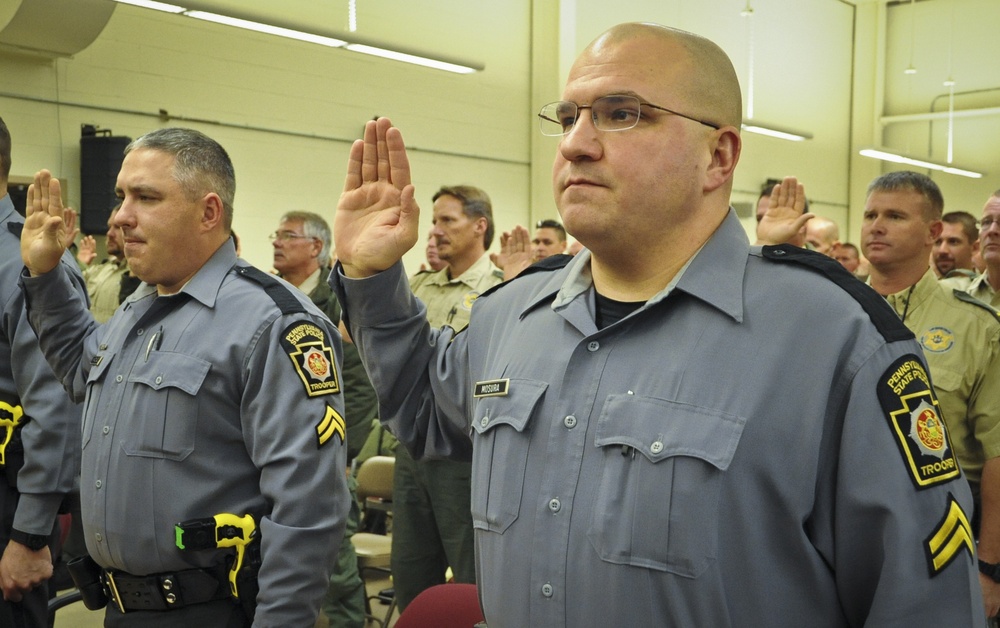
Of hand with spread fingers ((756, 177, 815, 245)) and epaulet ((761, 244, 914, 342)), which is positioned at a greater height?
hand with spread fingers ((756, 177, 815, 245))

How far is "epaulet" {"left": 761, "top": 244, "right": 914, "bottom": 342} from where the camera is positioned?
1.28 meters

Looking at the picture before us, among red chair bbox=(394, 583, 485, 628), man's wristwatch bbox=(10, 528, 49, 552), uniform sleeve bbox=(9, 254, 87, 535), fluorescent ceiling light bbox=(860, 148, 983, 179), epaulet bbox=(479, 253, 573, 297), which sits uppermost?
fluorescent ceiling light bbox=(860, 148, 983, 179)

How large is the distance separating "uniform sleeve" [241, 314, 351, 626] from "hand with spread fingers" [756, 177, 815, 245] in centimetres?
131

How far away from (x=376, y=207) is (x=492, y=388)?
13.8 inches

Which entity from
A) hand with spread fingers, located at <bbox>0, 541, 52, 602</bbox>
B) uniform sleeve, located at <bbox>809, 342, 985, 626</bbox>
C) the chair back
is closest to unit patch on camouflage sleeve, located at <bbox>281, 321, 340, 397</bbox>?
hand with spread fingers, located at <bbox>0, 541, 52, 602</bbox>

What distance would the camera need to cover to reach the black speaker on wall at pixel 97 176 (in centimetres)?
746

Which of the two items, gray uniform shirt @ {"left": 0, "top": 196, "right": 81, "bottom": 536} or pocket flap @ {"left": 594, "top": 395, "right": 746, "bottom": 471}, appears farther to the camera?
gray uniform shirt @ {"left": 0, "top": 196, "right": 81, "bottom": 536}

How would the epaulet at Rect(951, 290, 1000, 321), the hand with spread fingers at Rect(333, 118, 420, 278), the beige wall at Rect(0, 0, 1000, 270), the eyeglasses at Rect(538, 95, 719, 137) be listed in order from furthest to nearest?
the beige wall at Rect(0, 0, 1000, 270) → the epaulet at Rect(951, 290, 1000, 321) → the hand with spread fingers at Rect(333, 118, 420, 278) → the eyeglasses at Rect(538, 95, 719, 137)

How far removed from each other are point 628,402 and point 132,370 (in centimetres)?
133

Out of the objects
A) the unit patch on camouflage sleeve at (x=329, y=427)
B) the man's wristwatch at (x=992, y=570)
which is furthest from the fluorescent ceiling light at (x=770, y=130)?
the unit patch on camouflage sleeve at (x=329, y=427)

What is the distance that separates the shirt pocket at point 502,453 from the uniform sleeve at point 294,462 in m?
0.68

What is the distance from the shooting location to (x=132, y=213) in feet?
7.48

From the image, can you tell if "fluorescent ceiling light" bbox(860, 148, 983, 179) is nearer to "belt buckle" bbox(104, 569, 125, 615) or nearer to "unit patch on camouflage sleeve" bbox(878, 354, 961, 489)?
"belt buckle" bbox(104, 569, 125, 615)

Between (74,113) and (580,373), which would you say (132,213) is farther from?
(74,113)
